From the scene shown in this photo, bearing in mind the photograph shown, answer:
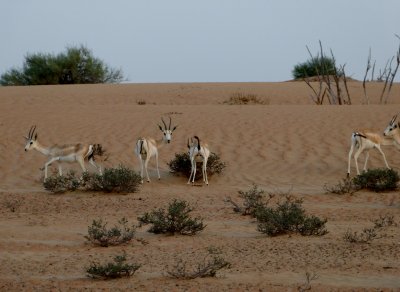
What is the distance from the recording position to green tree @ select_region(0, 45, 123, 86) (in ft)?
143

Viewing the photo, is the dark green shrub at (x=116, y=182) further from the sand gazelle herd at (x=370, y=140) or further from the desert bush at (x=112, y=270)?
the desert bush at (x=112, y=270)

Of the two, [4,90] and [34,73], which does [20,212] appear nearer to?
[4,90]

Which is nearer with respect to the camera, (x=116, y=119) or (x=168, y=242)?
(x=168, y=242)

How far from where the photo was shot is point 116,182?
14719mm

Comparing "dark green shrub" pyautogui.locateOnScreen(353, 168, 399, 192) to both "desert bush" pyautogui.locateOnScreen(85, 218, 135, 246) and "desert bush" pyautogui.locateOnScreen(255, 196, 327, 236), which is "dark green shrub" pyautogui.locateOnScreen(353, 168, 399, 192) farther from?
"desert bush" pyautogui.locateOnScreen(85, 218, 135, 246)

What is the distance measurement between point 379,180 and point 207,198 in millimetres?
3433

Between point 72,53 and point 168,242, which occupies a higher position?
point 72,53

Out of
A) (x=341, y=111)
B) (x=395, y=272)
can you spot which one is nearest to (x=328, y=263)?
(x=395, y=272)

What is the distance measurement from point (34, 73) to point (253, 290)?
38.4 metres

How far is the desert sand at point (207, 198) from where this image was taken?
8.17 meters

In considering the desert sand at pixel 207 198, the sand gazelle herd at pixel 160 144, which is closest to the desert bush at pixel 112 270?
the desert sand at pixel 207 198

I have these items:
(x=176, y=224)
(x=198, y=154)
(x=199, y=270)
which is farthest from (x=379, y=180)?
(x=199, y=270)

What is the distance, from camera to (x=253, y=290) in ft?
24.6

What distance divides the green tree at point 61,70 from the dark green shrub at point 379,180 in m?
30.6
